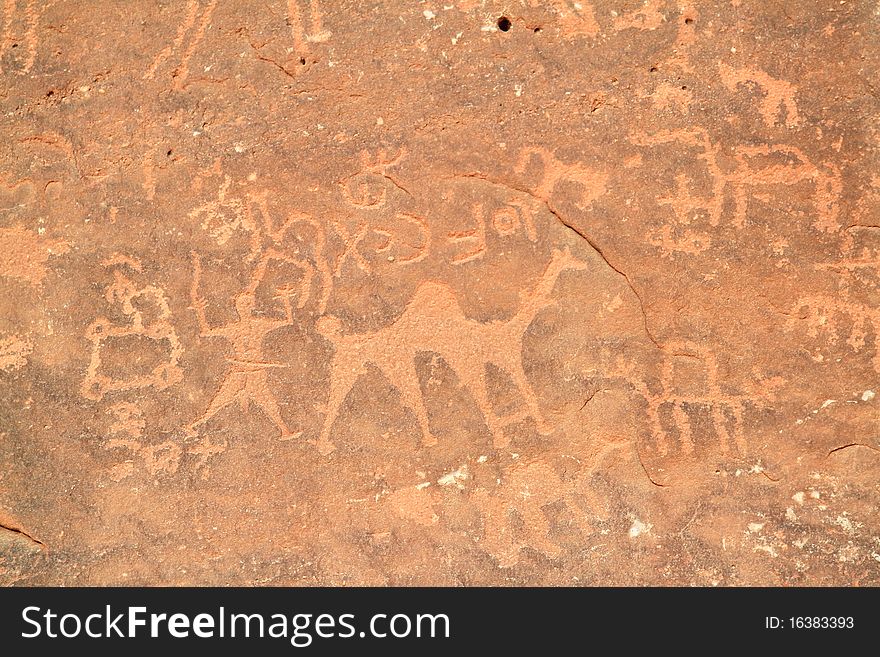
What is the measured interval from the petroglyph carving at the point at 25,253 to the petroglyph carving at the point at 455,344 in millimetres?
1084

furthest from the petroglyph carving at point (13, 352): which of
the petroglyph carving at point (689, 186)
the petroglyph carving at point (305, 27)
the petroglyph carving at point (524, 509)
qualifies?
the petroglyph carving at point (689, 186)

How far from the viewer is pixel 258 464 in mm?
2262

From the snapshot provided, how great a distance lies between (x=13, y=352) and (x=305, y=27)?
60.2 inches

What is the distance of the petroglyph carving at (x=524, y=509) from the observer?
223cm

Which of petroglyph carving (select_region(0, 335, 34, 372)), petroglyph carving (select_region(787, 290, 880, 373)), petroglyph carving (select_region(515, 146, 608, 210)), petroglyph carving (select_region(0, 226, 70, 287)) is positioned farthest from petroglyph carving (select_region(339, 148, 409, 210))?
petroglyph carving (select_region(787, 290, 880, 373))

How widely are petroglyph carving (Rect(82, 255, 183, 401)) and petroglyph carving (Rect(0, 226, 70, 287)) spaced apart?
21 centimetres

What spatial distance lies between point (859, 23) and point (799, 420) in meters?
1.33

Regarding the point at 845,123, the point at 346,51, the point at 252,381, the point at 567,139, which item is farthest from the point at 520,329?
the point at 845,123

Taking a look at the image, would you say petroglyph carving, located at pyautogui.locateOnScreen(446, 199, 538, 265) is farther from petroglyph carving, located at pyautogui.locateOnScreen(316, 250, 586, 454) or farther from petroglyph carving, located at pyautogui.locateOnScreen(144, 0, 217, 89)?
petroglyph carving, located at pyautogui.locateOnScreen(144, 0, 217, 89)

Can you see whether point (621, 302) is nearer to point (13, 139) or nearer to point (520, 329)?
point (520, 329)

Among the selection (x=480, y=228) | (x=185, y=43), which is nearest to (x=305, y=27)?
(x=185, y=43)

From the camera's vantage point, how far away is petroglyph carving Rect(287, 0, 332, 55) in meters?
2.28

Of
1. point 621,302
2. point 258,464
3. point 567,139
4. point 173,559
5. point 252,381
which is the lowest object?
point 173,559

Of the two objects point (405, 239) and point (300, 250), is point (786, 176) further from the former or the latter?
point (300, 250)
